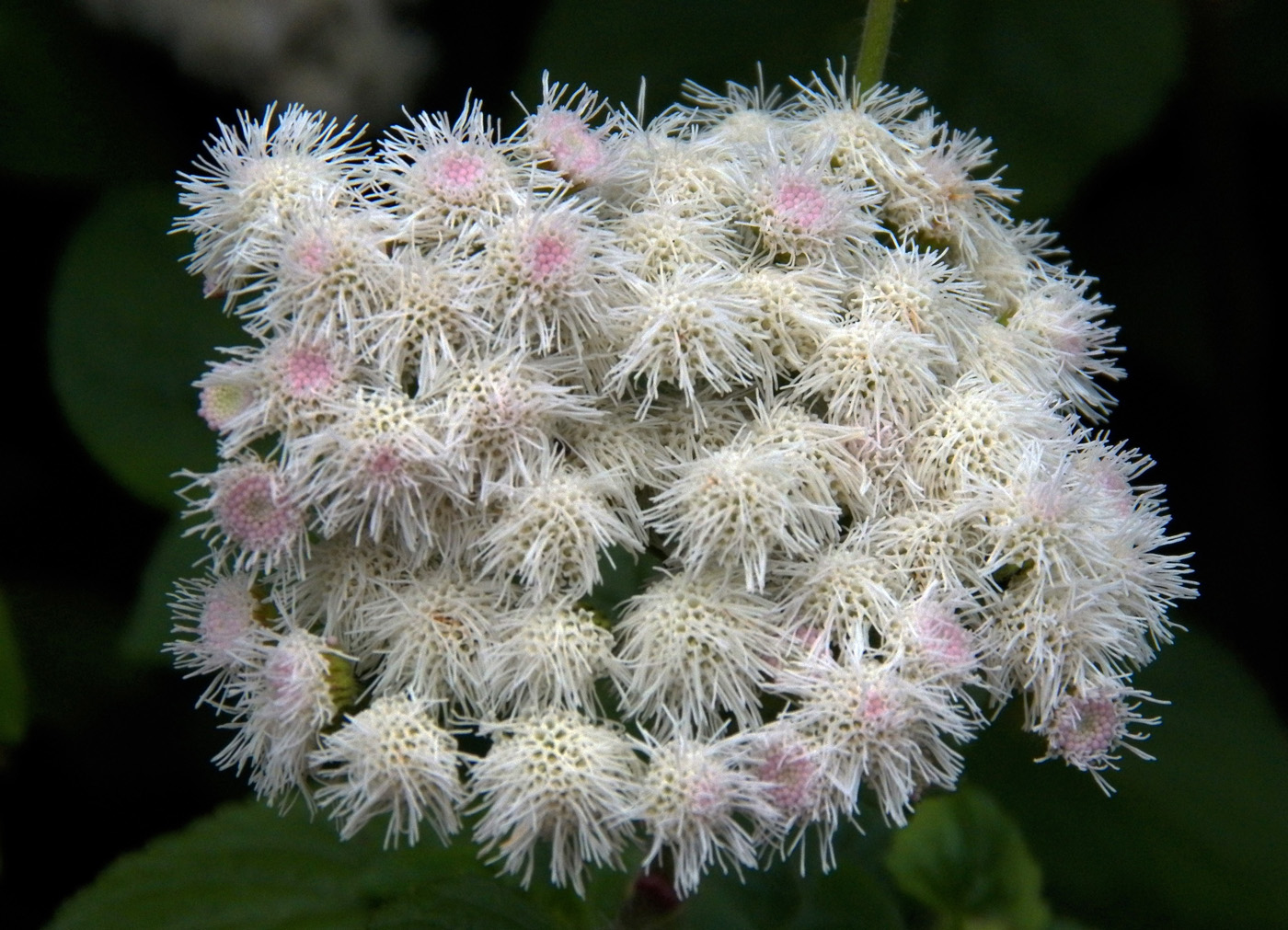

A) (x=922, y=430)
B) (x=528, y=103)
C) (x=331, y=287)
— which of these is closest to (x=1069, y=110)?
(x=528, y=103)

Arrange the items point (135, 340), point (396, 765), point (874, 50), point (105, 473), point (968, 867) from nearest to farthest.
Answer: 1. point (396, 765)
2. point (874, 50)
3. point (968, 867)
4. point (135, 340)
5. point (105, 473)

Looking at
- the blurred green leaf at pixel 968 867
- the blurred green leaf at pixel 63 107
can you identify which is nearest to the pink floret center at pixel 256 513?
the blurred green leaf at pixel 968 867

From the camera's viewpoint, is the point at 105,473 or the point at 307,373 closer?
the point at 307,373

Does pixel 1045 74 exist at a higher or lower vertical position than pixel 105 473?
higher

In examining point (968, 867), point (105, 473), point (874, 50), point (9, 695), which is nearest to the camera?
point (874, 50)

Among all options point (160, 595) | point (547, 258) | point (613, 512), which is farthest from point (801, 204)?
point (160, 595)

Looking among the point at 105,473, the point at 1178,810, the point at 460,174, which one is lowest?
the point at 1178,810

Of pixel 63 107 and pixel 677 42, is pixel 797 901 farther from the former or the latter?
pixel 63 107

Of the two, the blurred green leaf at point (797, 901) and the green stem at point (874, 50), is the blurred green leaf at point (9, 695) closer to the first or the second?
the blurred green leaf at point (797, 901)
